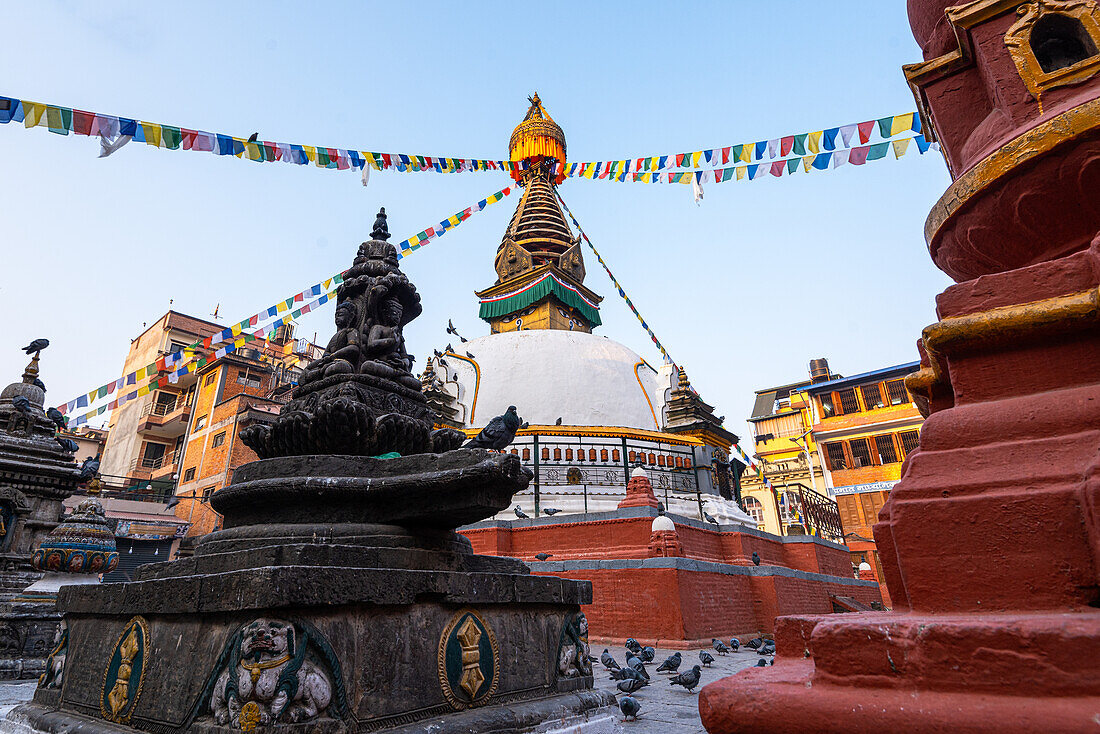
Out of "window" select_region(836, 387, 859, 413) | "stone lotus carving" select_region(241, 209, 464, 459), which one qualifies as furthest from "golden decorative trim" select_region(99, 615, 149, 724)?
"window" select_region(836, 387, 859, 413)

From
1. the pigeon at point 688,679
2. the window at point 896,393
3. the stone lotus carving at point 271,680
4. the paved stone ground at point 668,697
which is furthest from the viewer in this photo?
the window at point 896,393

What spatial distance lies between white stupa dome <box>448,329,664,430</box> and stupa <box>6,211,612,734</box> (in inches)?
552

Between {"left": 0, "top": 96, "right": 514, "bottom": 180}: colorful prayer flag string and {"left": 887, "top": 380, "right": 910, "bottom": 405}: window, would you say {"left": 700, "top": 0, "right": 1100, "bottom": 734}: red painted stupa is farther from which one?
{"left": 887, "top": 380, "right": 910, "bottom": 405}: window

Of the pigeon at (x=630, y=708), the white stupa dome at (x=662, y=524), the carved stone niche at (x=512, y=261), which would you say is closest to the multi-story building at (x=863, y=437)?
the carved stone niche at (x=512, y=261)

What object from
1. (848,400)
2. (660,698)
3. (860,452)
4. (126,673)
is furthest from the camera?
(848,400)

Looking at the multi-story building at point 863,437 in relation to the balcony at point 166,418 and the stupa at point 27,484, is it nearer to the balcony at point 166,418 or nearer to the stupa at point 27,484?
the stupa at point 27,484

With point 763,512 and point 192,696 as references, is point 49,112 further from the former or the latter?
point 763,512

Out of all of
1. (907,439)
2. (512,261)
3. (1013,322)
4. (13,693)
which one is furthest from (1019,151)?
(907,439)

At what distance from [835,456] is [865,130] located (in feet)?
67.7

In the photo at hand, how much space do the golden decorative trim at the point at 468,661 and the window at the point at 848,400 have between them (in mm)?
27332

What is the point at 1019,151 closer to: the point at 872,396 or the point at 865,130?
the point at 865,130

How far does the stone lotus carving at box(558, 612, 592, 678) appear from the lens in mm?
3619

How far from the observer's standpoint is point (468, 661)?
2.98 metres

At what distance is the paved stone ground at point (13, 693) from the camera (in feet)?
14.6
